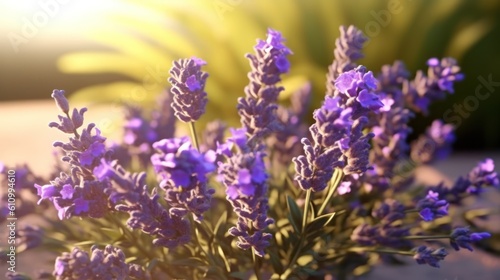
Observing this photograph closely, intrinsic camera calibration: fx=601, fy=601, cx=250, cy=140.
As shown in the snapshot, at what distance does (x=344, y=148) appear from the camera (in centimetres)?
79

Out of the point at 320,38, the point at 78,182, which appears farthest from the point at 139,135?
the point at 320,38

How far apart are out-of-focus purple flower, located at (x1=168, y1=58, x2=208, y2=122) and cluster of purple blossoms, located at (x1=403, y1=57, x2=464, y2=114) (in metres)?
0.45

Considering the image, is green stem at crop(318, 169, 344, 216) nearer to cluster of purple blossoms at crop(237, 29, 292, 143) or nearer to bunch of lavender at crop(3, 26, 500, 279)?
bunch of lavender at crop(3, 26, 500, 279)

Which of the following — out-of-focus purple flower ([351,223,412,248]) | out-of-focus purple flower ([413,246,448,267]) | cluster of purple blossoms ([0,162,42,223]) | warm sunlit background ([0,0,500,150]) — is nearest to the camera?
out-of-focus purple flower ([413,246,448,267])

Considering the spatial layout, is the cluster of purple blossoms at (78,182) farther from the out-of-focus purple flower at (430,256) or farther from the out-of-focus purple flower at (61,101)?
the out-of-focus purple flower at (430,256)

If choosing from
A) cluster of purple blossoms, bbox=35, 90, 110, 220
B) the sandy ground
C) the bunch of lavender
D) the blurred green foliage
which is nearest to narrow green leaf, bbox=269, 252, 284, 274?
the bunch of lavender

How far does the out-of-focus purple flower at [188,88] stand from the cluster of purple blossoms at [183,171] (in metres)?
0.15

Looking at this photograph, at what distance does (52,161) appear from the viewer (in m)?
2.19

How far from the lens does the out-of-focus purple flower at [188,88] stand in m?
0.84

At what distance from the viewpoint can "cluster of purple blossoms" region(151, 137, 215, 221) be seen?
0.67 m

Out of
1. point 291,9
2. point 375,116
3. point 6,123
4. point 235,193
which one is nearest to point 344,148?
point 235,193

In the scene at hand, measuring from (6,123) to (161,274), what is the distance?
2.33 meters

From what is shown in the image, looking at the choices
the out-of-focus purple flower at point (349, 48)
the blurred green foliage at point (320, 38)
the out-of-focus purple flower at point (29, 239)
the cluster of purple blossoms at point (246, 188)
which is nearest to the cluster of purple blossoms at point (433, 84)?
the out-of-focus purple flower at point (349, 48)

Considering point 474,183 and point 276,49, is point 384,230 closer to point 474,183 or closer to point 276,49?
point 474,183
